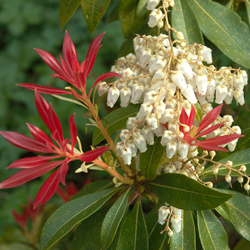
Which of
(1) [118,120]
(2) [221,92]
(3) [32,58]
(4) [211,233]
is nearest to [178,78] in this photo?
(2) [221,92]

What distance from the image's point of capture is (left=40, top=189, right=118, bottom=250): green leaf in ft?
2.14

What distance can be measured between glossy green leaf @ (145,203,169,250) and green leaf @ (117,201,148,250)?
6cm

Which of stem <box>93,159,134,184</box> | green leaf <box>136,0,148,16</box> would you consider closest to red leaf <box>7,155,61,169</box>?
stem <box>93,159,134,184</box>

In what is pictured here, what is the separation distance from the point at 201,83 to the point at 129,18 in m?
0.42

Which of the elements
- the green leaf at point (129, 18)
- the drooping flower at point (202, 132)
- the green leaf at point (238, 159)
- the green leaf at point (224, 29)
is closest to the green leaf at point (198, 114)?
the drooping flower at point (202, 132)

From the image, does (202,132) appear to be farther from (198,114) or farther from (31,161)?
(31,161)

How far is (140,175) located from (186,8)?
1.46 ft

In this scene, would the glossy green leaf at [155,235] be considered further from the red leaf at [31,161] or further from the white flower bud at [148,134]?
the red leaf at [31,161]

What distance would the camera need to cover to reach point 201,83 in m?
0.60

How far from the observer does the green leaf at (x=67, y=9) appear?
0.89 m

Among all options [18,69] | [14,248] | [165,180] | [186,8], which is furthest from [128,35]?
[18,69]

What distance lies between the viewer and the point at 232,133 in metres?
0.64

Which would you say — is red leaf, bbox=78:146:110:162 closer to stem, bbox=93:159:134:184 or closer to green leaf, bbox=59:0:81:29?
stem, bbox=93:159:134:184

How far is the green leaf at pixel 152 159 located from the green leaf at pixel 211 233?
157 millimetres
